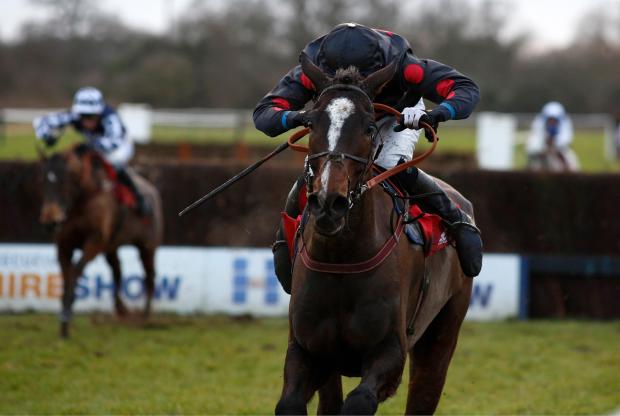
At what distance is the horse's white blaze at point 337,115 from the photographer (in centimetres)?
403

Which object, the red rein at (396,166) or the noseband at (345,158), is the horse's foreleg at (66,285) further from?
the noseband at (345,158)

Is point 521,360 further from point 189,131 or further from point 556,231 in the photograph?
point 189,131

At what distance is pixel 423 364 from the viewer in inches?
225

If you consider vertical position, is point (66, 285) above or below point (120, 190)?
below

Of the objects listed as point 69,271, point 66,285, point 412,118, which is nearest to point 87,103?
point 69,271

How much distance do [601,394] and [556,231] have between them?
4.59m

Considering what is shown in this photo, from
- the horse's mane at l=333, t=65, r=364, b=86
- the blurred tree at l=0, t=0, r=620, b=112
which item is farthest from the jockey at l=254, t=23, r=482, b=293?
the blurred tree at l=0, t=0, r=620, b=112

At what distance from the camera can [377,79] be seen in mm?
4316

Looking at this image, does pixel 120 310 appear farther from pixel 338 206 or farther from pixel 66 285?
pixel 338 206

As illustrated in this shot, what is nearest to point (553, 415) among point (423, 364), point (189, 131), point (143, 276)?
point (423, 364)

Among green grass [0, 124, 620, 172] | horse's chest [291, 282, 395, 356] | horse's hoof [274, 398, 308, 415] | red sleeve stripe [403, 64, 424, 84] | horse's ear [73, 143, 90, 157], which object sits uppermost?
green grass [0, 124, 620, 172]

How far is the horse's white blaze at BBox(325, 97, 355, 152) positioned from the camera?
4027mm

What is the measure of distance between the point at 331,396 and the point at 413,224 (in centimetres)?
93

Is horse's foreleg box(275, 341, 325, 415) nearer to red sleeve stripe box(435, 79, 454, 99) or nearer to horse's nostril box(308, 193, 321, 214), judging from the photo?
horse's nostril box(308, 193, 321, 214)
